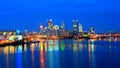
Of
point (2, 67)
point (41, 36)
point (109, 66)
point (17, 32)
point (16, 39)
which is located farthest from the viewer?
point (41, 36)

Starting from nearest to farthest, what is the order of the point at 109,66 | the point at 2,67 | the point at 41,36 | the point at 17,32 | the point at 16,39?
the point at 2,67 → the point at 109,66 → the point at 16,39 → the point at 17,32 → the point at 41,36

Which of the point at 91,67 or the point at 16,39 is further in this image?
the point at 16,39

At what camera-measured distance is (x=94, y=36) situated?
145m

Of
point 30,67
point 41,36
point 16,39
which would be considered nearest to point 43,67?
point 30,67

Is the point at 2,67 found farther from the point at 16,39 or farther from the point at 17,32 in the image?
the point at 17,32

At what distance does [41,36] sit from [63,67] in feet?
389

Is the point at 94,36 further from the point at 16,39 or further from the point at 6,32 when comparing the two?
the point at 16,39

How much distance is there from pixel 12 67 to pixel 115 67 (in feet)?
21.3

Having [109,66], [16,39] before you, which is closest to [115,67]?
[109,66]

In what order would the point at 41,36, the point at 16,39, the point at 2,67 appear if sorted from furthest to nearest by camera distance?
the point at 41,36, the point at 16,39, the point at 2,67

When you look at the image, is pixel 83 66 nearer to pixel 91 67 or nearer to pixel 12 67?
pixel 91 67

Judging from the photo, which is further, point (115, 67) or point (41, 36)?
point (41, 36)

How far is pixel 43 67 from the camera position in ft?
71.1

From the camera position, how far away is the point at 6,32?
10675 cm
